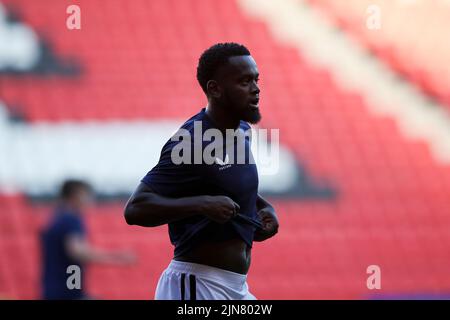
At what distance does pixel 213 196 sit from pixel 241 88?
51cm

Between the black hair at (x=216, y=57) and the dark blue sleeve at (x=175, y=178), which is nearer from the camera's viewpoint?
the dark blue sleeve at (x=175, y=178)

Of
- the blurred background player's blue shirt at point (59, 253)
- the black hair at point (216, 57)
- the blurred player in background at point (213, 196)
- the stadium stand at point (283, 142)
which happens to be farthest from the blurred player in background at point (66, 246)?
the black hair at point (216, 57)

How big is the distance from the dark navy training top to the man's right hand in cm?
21

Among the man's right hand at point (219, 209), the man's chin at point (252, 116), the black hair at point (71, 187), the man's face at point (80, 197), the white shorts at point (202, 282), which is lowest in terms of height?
the white shorts at point (202, 282)

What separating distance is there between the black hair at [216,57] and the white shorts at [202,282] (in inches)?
30.1

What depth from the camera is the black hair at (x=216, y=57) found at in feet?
11.5

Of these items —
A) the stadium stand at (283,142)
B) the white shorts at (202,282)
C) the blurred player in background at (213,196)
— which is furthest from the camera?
the stadium stand at (283,142)

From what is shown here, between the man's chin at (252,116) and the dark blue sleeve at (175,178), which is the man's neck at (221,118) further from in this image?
the dark blue sleeve at (175,178)

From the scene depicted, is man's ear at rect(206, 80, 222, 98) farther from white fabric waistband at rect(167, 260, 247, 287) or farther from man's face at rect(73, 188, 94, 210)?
man's face at rect(73, 188, 94, 210)

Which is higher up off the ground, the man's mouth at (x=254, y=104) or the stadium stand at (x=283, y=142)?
the stadium stand at (x=283, y=142)

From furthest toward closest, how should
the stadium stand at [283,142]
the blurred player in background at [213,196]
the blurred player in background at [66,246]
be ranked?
1. the stadium stand at [283,142]
2. the blurred player in background at [66,246]
3. the blurred player in background at [213,196]

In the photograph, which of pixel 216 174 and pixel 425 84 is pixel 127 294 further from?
pixel 216 174

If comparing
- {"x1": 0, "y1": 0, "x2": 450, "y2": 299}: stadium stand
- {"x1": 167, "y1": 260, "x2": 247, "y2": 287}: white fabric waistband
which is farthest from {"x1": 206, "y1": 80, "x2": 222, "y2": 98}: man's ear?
{"x1": 0, "y1": 0, "x2": 450, "y2": 299}: stadium stand
